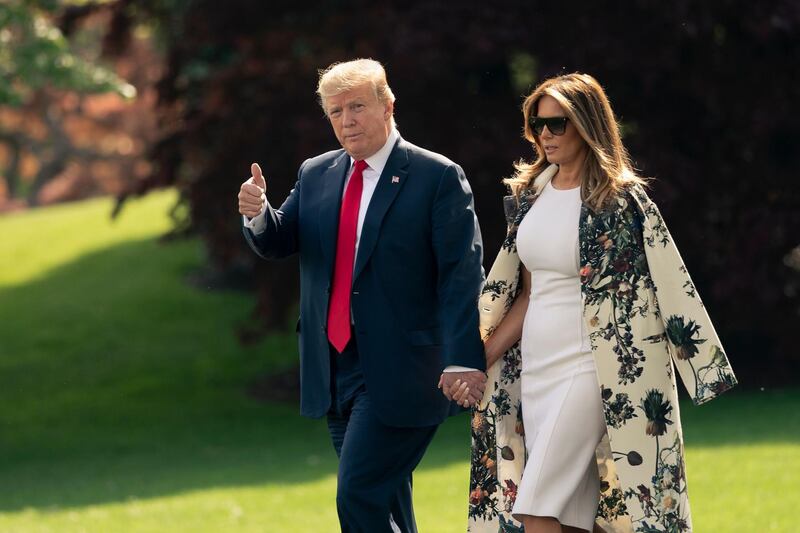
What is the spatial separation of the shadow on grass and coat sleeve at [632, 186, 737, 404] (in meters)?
6.80

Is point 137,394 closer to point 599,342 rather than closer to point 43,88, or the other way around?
point 599,342

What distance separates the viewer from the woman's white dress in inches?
215

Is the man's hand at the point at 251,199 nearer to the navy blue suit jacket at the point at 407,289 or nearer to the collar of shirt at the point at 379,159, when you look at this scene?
the navy blue suit jacket at the point at 407,289

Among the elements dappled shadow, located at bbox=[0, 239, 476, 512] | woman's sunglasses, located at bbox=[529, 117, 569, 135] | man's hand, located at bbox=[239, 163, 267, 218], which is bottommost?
dappled shadow, located at bbox=[0, 239, 476, 512]

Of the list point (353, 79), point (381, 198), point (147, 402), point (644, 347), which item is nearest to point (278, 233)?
point (381, 198)

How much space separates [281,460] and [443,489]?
311 cm

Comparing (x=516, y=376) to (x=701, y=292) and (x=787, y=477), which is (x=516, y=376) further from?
(x=701, y=292)

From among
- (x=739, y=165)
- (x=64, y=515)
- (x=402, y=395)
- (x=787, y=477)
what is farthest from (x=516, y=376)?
(x=739, y=165)

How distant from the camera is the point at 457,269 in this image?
18.8 feet

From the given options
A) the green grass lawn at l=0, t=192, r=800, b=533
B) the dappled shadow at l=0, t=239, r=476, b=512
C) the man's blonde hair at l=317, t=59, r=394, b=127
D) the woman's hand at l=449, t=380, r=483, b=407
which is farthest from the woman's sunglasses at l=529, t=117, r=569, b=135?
the dappled shadow at l=0, t=239, r=476, b=512

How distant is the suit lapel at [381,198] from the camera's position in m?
5.79

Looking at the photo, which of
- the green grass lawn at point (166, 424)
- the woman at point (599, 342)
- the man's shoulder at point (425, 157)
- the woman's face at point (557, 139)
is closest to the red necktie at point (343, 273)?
the man's shoulder at point (425, 157)

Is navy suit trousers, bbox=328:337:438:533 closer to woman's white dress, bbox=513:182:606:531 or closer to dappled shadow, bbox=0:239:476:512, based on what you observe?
woman's white dress, bbox=513:182:606:531

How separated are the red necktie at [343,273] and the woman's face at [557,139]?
84 centimetres
